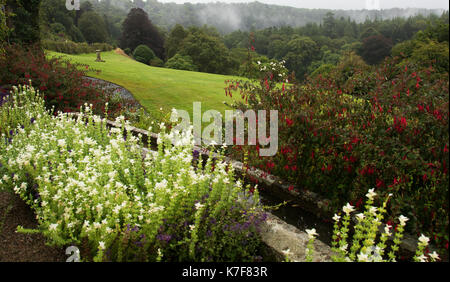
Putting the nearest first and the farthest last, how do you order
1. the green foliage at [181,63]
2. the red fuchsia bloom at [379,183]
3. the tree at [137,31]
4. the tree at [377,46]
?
the red fuchsia bloom at [379,183]
the tree at [377,46]
the green foliage at [181,63]
the tree at [137,31]

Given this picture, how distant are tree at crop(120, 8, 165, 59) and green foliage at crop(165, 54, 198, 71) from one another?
10158mm

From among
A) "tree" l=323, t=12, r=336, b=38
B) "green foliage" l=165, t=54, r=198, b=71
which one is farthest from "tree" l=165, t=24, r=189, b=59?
"tree" l=323, t=12, r=336, b=38

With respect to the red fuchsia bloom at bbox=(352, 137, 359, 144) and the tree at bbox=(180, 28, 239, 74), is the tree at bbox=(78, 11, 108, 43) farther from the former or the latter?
the red fuchsia bloom at bbox=(352, 137, 359, 144)

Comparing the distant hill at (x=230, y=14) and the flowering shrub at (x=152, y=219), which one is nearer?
the flowering shrub at (x=152, y=219)

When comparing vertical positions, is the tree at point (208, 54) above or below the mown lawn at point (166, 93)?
above

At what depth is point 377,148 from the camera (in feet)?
11.6

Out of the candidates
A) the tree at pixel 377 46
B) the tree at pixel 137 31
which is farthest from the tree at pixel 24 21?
the tree at pixel 137 31

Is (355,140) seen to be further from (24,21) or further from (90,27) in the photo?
(90,27)

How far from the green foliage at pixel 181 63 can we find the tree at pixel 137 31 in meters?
10.2

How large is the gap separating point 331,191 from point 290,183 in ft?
2.06

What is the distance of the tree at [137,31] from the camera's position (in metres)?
44.6

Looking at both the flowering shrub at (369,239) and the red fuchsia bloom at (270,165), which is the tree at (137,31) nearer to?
the red fuchsia bloom at (270,165)

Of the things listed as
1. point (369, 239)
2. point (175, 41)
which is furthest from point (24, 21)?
point (175, 41)
